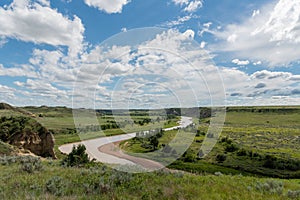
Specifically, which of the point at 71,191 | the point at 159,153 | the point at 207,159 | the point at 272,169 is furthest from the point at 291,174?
the point at 71,191

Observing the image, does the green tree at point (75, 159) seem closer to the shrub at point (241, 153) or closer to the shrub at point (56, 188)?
the shrub at point (56, 188)

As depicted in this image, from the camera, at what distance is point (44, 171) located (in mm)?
12117

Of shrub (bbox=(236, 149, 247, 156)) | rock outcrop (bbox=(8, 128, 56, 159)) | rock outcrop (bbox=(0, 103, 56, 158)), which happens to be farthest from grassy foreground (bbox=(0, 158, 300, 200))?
shrub (bbox=(236, 149, 247, 156))

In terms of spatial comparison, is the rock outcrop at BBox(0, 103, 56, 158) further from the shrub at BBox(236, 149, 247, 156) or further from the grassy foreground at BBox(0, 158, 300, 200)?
the shrub at BBox(236, 149, 247, 156)

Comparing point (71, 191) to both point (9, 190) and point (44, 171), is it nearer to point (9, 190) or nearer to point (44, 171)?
point (9, 190)

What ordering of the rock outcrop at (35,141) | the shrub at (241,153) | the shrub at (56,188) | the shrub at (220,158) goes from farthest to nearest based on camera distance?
the shrub at (241,153)
the shrub at (220,158)
the rock outcrop at (35,141)
the shrub at (56,188)

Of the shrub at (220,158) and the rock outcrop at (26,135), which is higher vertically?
the rock outcrop at (26,135)

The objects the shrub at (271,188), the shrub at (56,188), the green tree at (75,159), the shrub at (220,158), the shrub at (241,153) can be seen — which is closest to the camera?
the shrub at (56,188)

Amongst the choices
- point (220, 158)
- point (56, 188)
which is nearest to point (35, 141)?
point (56, 188)

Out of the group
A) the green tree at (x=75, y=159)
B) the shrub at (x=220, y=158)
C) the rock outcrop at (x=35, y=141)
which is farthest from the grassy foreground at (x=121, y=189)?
the shrub at (x=220, y=158)

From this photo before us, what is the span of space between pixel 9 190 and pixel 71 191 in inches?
80.9

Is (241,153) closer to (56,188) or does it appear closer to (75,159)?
(75,159)

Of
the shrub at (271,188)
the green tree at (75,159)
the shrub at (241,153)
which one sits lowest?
the shrub at (241,153)

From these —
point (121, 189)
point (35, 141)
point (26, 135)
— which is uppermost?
point (26, 135)
